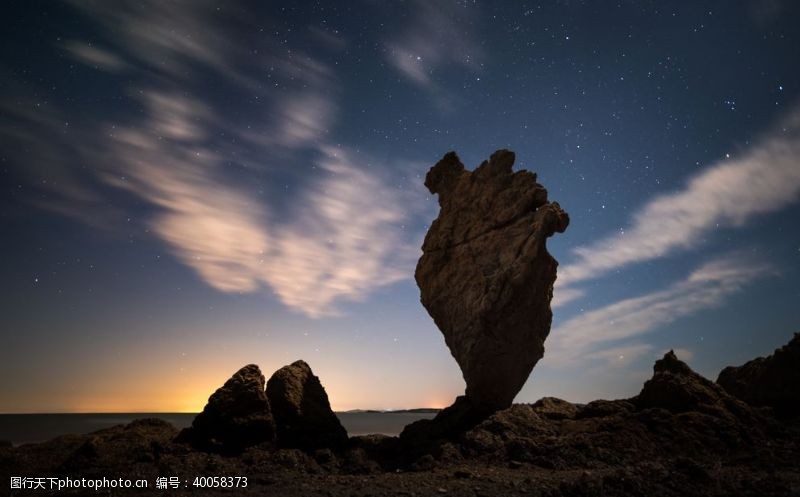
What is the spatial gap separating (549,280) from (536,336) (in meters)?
A: 3.44

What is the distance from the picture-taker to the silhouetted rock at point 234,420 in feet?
60.3

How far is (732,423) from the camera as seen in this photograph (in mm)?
18172

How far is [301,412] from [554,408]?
13.6 meters

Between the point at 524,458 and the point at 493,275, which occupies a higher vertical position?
the point at 493,275

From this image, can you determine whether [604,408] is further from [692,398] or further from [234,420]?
[234,420]

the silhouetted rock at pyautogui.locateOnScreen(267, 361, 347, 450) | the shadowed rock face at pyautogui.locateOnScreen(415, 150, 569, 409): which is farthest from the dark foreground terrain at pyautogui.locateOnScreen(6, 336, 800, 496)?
the shadowed rock face at pyautogui.locateOnScreen(415, 150, 569, 409)

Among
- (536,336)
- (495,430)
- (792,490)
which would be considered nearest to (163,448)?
(495,430)

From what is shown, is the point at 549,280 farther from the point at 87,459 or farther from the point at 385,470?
the point at 87,459

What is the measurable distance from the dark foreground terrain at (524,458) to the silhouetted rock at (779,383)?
12.4m

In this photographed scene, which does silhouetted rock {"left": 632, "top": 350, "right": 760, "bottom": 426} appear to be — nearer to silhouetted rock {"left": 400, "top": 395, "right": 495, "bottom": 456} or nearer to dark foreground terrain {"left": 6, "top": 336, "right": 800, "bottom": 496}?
dark foreground terrain {"left": 6, "top": 336, "right": 800, "bottom": 496}

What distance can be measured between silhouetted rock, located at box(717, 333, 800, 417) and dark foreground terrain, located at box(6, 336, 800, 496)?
1245 cm

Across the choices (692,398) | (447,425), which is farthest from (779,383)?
(447,425)

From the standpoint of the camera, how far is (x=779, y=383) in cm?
2942

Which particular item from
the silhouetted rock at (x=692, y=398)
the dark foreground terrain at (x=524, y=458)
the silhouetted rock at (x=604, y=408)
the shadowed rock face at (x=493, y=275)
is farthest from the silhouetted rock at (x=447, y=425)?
the silhouetted rock at (x=692, y=398)
